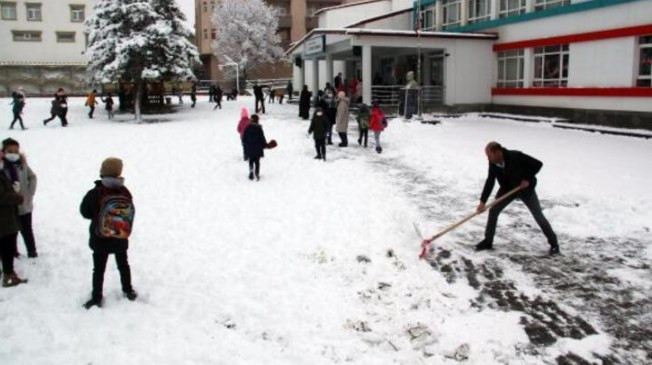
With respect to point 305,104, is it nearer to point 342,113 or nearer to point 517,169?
point 342,113

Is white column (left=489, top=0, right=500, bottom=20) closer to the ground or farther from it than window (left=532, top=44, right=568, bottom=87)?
farther from it

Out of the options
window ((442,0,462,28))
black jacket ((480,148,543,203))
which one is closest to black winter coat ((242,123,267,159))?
black jacket ((480,148,543,203))

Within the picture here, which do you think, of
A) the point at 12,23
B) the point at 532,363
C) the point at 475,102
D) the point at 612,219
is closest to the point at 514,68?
the point at 475,102

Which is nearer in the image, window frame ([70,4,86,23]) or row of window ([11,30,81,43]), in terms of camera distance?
row of window ([11,30,81,43])

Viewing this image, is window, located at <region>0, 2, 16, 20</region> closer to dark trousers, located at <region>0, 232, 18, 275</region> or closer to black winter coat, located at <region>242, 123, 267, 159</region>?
black winter coat, located at <region>242, 123, 267, 159</region>

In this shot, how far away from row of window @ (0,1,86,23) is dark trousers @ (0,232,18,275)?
178ft

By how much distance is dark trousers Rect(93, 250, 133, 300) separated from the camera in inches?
Answer: 221

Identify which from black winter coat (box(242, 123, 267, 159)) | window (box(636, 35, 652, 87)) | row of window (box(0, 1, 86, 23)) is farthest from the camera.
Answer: row of window (box(0, 1, 86, 23))

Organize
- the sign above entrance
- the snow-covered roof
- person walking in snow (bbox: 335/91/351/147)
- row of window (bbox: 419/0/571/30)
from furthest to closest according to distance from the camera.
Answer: the sign above entrance → row of window (bbox: 419/0/571/30) → the snow-covered roof → person walking in snow (bbox: 335/91/351/147)

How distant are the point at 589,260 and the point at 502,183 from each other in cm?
147

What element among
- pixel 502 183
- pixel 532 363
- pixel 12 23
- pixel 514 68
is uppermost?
pixel 12 23

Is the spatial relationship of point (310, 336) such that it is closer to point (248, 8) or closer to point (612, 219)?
point (612, 219)

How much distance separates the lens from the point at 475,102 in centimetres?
2712

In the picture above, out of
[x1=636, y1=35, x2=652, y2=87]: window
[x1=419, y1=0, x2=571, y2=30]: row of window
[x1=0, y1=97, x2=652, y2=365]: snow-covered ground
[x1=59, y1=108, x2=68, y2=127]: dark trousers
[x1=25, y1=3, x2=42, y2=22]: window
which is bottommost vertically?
[x1=0, y1=97, x2=652, y2=365]: snow-covered ground
